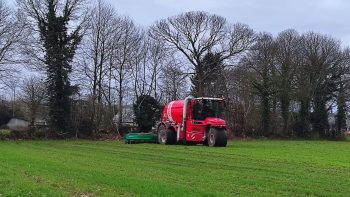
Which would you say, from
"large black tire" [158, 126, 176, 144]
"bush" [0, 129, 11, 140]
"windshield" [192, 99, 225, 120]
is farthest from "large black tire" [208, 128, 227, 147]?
"bush" [0, 129, 11, 140]

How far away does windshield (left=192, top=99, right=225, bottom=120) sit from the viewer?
117 ft

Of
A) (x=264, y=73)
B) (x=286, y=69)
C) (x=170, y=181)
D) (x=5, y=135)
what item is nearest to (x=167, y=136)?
(x=5, y=135)

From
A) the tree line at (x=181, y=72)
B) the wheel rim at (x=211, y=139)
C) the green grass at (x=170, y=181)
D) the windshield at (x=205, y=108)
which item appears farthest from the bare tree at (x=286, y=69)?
the green grass at (x=170, y=181)

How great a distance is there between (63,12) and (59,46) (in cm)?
344

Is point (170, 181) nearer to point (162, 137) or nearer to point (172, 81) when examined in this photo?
point (162, 137)

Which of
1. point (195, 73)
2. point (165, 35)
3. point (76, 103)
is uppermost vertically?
point (165, 35)

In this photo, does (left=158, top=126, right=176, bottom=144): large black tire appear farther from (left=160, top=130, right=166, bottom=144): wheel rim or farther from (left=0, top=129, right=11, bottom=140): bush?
(left=0, top=129, right=11, bottom=140): bush

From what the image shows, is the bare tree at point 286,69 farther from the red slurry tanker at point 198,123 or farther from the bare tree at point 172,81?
the red slurry tanker at point 198,123

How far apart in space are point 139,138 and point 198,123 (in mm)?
6222

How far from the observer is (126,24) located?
56625 mm

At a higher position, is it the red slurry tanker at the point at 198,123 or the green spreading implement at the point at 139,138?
the red slurry tanker at the point at 198,123

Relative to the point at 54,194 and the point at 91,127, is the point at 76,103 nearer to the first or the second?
the point at 91,127

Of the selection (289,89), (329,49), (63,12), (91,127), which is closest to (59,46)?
(63,12)

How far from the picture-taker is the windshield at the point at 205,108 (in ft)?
117
